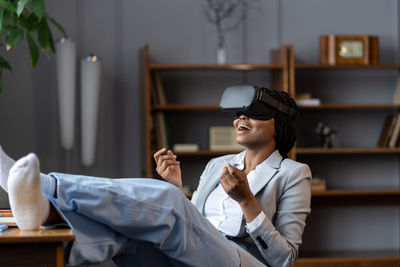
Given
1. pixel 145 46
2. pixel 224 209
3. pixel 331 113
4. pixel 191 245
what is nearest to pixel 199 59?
pixel 145 46

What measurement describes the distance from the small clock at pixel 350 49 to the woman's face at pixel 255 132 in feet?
7.08

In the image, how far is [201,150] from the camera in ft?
13.3

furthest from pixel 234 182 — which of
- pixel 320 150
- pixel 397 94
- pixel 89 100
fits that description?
pixel 397 94

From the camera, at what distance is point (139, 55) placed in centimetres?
416

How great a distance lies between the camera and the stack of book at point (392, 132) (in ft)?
13.4

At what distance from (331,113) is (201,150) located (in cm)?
105

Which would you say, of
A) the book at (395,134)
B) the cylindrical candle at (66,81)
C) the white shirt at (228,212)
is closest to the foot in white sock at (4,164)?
the white shirt at (228,212)

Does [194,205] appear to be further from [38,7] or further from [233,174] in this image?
[38,7]

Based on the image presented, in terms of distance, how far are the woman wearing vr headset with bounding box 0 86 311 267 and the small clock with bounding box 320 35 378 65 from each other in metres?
2.10

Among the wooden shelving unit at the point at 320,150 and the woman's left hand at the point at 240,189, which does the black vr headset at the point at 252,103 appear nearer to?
the woman's left hand at the point at 240,189

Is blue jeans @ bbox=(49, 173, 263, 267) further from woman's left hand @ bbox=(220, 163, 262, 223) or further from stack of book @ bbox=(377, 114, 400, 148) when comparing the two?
stack of book @ bbox=(377, 114, 400, 148)

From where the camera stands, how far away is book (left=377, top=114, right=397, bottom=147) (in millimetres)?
4113

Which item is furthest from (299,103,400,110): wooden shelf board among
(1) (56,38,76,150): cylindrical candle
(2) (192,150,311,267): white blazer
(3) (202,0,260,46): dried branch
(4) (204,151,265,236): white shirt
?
(2) (192,150,311,267): white blazer

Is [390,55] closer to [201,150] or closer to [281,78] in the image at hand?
[281,78]
